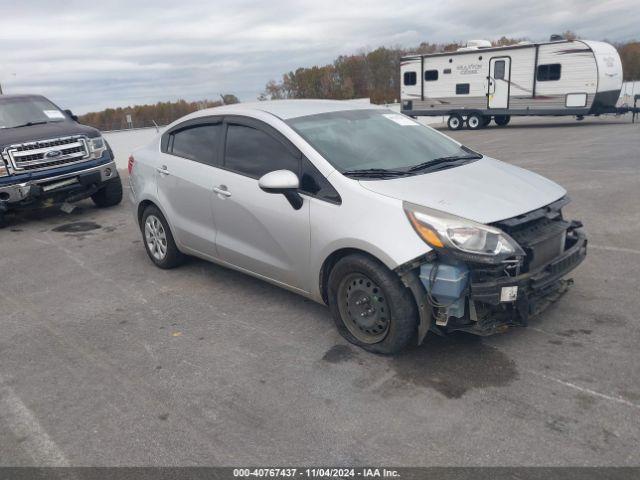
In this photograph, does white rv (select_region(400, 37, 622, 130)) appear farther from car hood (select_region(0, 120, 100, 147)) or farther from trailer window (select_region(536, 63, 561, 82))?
car hood (select_region(0, 120, 100, 147))

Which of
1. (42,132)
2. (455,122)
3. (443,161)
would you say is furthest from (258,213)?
(455,122)

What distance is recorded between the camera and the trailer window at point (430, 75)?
23.8m

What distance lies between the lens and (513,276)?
3.42 meters

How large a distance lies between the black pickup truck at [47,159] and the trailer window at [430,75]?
1784 cm

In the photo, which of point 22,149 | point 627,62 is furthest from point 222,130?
point 627,62

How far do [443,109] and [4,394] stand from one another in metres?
23.1

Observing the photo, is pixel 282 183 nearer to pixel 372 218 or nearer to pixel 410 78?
pixel 372 218

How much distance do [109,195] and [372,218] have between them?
7270mm

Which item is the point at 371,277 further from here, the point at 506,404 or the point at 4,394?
the point at 4,394

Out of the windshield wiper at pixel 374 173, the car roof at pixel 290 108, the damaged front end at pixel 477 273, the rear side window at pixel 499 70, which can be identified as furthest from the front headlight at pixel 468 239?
the rear side window at pixel 499 70

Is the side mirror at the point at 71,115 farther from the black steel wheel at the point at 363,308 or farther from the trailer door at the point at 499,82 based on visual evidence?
→ the trailer door at the point at 499,82

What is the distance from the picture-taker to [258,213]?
436cm

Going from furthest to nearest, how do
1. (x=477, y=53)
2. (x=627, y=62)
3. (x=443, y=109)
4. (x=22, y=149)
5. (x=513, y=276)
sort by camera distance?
(x=627, y=62) < (x=443, y=109) < (x=477, y=53) < (x=22, y=149) < (x=513, y=276)

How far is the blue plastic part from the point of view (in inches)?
131
